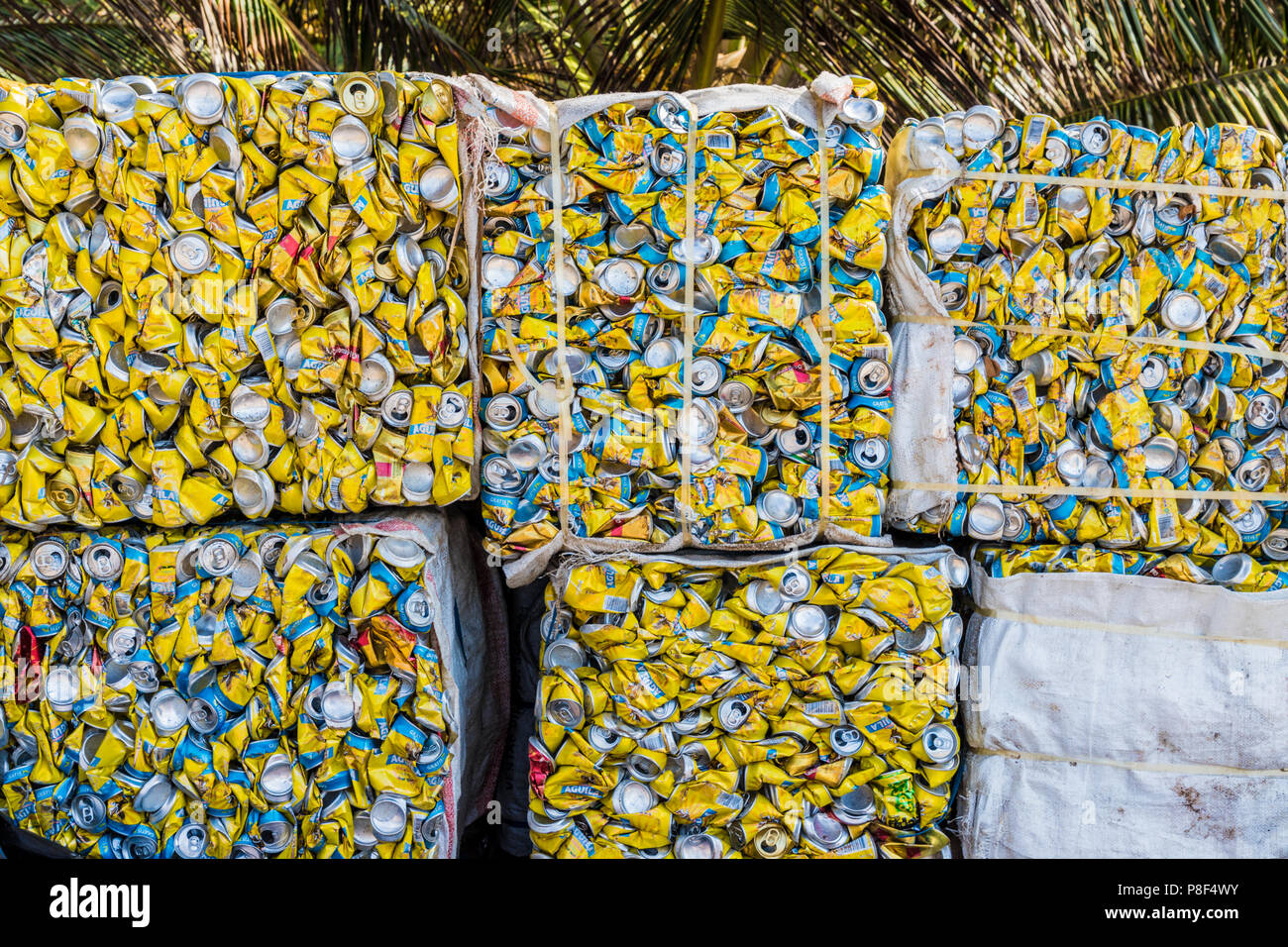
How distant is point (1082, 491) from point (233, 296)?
5.91 feet

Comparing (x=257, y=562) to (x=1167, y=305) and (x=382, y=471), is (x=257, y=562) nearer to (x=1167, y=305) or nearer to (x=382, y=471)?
(x=382, y=471)

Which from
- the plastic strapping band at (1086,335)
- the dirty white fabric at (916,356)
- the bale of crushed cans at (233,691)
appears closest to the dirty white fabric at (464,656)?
the bale of crushed cans at (233,691)

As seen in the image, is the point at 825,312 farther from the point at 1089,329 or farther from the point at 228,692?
the point at 228,692

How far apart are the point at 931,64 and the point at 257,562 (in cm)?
288

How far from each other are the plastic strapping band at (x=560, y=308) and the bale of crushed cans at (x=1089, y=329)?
0.70 meters

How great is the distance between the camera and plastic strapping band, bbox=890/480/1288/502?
1.95 meters

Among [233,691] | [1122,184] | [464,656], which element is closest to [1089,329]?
[1122,184]

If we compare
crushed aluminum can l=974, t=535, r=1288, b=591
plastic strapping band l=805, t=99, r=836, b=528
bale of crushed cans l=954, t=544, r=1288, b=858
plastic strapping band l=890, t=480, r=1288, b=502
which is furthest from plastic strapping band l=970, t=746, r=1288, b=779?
plastic strapping band l=805, t=99, r=836, b=528

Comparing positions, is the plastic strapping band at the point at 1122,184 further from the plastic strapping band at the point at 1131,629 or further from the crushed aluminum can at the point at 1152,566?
the plastic strapping band at the point at 1131,629

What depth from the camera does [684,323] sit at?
1879mm

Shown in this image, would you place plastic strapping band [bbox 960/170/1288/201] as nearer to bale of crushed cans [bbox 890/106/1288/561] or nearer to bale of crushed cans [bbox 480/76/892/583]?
bale of crushed cans [bbox 890/106/1288/561]

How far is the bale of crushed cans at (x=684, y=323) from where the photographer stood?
1.85 m

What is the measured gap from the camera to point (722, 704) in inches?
76.2
